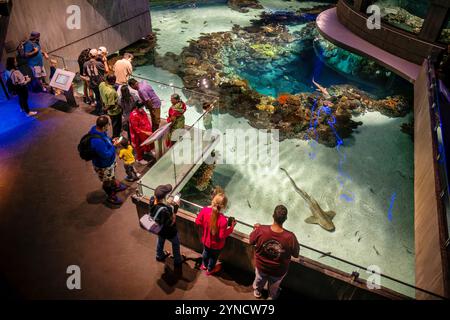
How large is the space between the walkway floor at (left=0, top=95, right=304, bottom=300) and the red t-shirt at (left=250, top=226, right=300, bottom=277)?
933 mm

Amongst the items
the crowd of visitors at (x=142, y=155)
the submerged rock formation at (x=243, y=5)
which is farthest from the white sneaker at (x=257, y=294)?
the submerged rock formation at (x=243, y=5)

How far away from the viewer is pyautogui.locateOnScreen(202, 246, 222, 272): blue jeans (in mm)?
4346

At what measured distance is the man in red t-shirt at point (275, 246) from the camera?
145 inches

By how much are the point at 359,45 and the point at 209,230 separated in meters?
12.0

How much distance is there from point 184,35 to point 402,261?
15.4 meters

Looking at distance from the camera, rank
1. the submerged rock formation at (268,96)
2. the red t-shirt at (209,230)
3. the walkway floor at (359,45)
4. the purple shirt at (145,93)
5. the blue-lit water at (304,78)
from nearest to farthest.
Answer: the red t-shirt at (209,230) < the purple shirt at (145,93) < the submerged rock formation at (268,96) < the walkway floor at (359,45) < the blue-lit water at (304,78)

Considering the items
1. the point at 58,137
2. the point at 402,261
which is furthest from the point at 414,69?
the point at 58,137

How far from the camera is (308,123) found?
35.8 ft

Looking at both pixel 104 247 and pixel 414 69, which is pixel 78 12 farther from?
pixel 414 69

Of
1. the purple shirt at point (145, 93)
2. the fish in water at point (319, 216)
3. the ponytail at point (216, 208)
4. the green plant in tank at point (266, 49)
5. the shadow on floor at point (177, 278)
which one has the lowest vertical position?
the fish in water at point (319, 216)

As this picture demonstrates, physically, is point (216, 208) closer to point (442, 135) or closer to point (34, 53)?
point (442, 135)

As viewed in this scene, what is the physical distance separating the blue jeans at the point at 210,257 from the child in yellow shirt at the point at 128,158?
218 cm

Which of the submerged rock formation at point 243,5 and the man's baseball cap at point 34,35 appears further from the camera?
the submerged rock formation at point 243,5

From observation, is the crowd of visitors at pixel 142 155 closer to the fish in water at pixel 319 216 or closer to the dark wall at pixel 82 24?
the dark wall at pixel 82 24
